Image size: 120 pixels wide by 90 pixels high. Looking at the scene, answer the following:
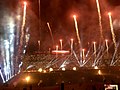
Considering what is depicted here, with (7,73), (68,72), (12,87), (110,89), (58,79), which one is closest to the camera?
(12,87)

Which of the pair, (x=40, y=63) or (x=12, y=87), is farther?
(x=40, y=63)

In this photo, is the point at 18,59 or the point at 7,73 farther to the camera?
the point at 18,59

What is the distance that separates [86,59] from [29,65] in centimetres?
548

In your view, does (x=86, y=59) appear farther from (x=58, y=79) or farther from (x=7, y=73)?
(x=58, y=79)

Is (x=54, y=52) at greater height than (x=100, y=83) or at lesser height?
greater

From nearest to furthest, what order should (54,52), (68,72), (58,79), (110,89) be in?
(110,89)
(58,79)
(68,72)
(54,52)

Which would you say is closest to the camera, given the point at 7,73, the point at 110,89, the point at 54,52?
the point at 110,89

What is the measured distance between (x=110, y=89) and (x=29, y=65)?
1267 cm

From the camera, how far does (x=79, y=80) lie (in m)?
17.3

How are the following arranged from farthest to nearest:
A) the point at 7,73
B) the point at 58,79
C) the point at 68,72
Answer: the point at 7,73 → the point at 68,72 → the point at 58,79

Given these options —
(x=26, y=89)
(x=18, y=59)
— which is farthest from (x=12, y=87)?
(x=18, y=59)

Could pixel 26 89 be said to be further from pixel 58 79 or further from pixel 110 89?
pixel 110 89

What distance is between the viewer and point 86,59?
26.2 metres

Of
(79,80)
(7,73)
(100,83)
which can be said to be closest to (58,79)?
(79,80)
